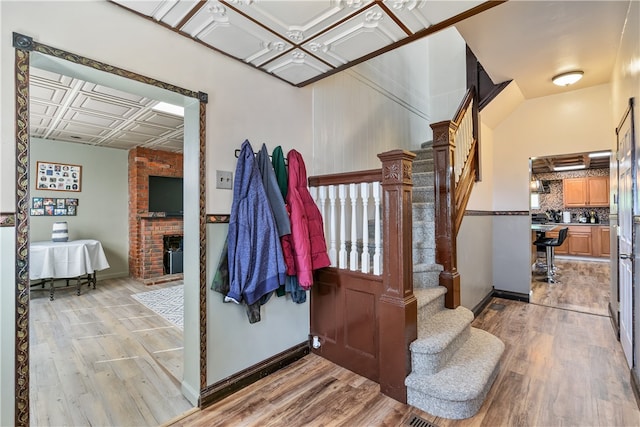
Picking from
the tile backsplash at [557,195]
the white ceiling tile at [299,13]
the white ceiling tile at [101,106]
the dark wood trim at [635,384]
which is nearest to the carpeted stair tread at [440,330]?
the dark wood trim at [635,384]

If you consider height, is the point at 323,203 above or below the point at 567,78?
below

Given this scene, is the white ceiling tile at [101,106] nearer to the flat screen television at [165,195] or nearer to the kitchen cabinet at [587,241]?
the flat screen television at [165,195]

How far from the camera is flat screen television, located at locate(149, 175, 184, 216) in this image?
Result: 5617 millimetres

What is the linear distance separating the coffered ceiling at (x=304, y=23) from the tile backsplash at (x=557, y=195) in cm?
865

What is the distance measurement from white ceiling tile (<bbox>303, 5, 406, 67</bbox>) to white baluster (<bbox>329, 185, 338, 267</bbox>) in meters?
0.93

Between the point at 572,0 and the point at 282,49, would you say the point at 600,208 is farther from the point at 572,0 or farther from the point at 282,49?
the point at 282,49

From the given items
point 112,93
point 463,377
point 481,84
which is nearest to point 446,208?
point 463,377

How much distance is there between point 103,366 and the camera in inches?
92.4

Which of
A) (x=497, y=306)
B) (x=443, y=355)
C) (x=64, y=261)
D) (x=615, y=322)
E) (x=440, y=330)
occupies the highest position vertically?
(x=64, y=261)

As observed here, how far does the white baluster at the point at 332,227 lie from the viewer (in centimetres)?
233

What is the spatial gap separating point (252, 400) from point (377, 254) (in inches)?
49.4

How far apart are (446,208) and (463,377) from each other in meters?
1.32

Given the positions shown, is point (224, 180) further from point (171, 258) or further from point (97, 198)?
point (97, 198)

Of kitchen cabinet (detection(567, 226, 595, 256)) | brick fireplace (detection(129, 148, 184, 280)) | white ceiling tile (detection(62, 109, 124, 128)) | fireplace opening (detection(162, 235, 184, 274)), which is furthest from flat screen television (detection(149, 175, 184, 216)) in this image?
kitchen cabinet (detection(567, 226, 595, 256))
